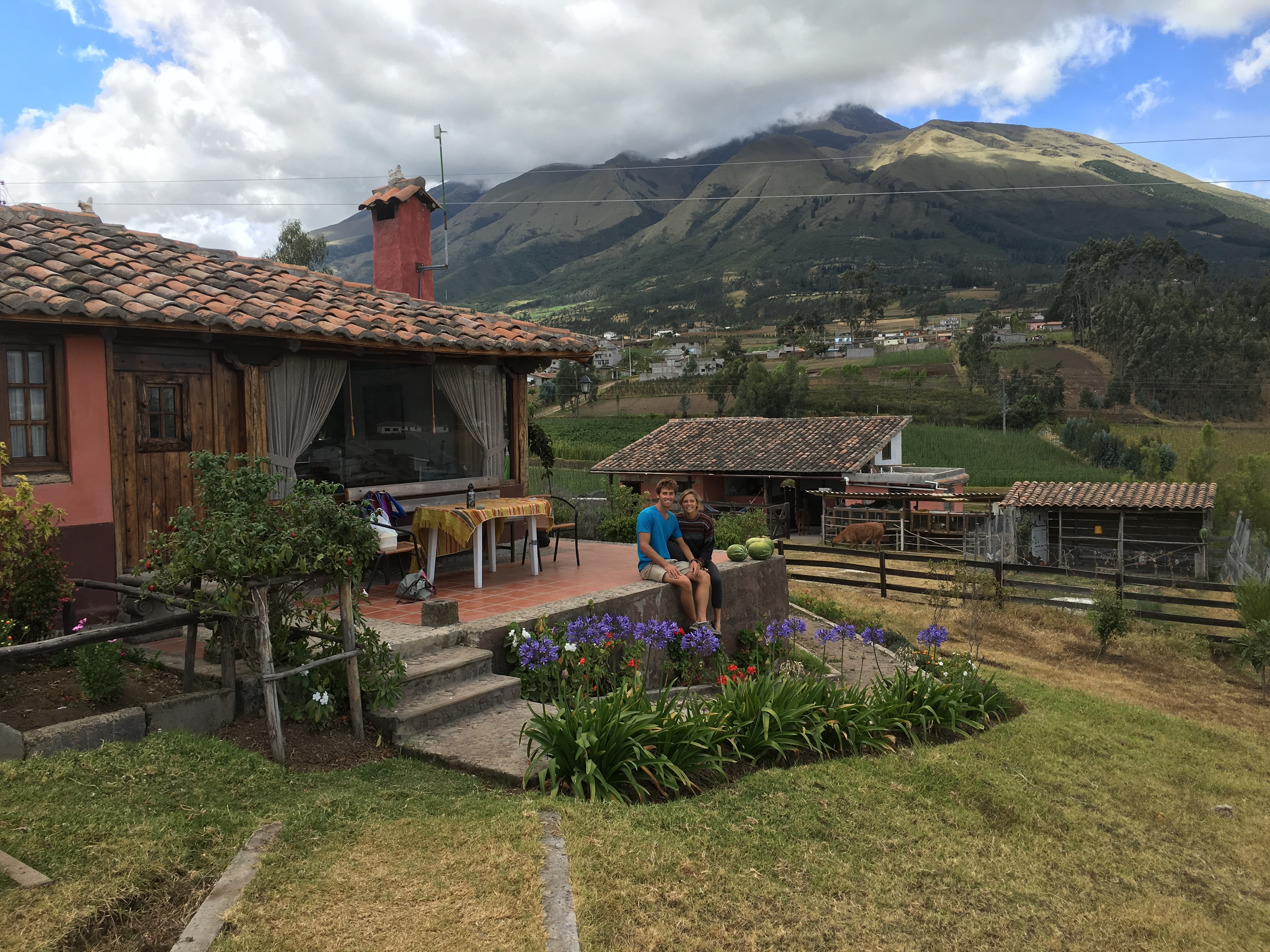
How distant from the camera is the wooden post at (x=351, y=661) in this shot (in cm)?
435

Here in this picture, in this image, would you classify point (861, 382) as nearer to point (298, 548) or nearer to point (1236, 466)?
point (1236, 466)

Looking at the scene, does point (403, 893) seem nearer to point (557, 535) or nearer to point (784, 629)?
point (784, 629)

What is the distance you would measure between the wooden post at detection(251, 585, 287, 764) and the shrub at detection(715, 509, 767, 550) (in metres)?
8.95

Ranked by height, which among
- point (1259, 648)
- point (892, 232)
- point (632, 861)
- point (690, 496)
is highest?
point (892, 232)

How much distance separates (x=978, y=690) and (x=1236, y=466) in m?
27.3

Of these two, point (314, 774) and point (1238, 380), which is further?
point (1238, 380)

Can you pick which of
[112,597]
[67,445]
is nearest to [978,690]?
[112,597]

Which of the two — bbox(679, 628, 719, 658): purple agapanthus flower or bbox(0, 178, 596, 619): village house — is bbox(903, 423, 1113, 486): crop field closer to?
bbox(0, 178, 596, 619): village house

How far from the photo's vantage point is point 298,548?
13.5 ft

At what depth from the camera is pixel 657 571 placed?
7.15 metres

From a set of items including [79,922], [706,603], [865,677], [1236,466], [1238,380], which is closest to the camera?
[79,922]

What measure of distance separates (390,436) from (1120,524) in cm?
2482

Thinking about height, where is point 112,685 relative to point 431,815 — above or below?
above

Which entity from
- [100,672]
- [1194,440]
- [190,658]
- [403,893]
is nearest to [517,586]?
[190,658]
